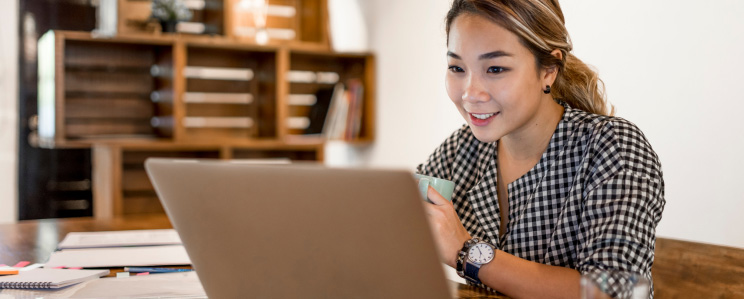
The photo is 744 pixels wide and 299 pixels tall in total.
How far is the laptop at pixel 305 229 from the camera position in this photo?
0.62 m

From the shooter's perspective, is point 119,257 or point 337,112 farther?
point 337,112

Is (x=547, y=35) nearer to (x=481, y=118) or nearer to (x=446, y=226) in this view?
(x=481, y=118)

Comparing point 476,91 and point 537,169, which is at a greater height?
point 476,91

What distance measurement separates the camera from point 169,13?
3.42 m

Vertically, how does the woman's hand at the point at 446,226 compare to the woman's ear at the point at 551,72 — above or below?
below

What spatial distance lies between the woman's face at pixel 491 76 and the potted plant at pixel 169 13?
2441mm

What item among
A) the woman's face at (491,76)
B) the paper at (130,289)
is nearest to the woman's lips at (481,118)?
the woman's face at (491,76)

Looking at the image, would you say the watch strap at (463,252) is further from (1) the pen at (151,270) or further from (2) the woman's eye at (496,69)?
(1) the pen at (151,270)

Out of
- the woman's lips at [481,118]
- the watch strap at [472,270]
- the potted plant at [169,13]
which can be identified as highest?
the potted plant at [169,13]

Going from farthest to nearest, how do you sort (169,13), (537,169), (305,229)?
(169,13) → (537,169) → (305,229)

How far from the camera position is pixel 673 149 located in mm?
2213

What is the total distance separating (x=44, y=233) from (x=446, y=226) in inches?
44.6

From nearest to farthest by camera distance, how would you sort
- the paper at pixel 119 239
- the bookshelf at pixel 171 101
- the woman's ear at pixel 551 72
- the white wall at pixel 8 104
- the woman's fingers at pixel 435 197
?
the woman's fingers at pixel 435 197
the woman's ear at pixel 551 72
the paper at pixel 119 239
the bookshelf at pixel 171 101
the white wall at pixel 8 104

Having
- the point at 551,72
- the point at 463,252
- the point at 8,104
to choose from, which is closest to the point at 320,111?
the point at 8,104
